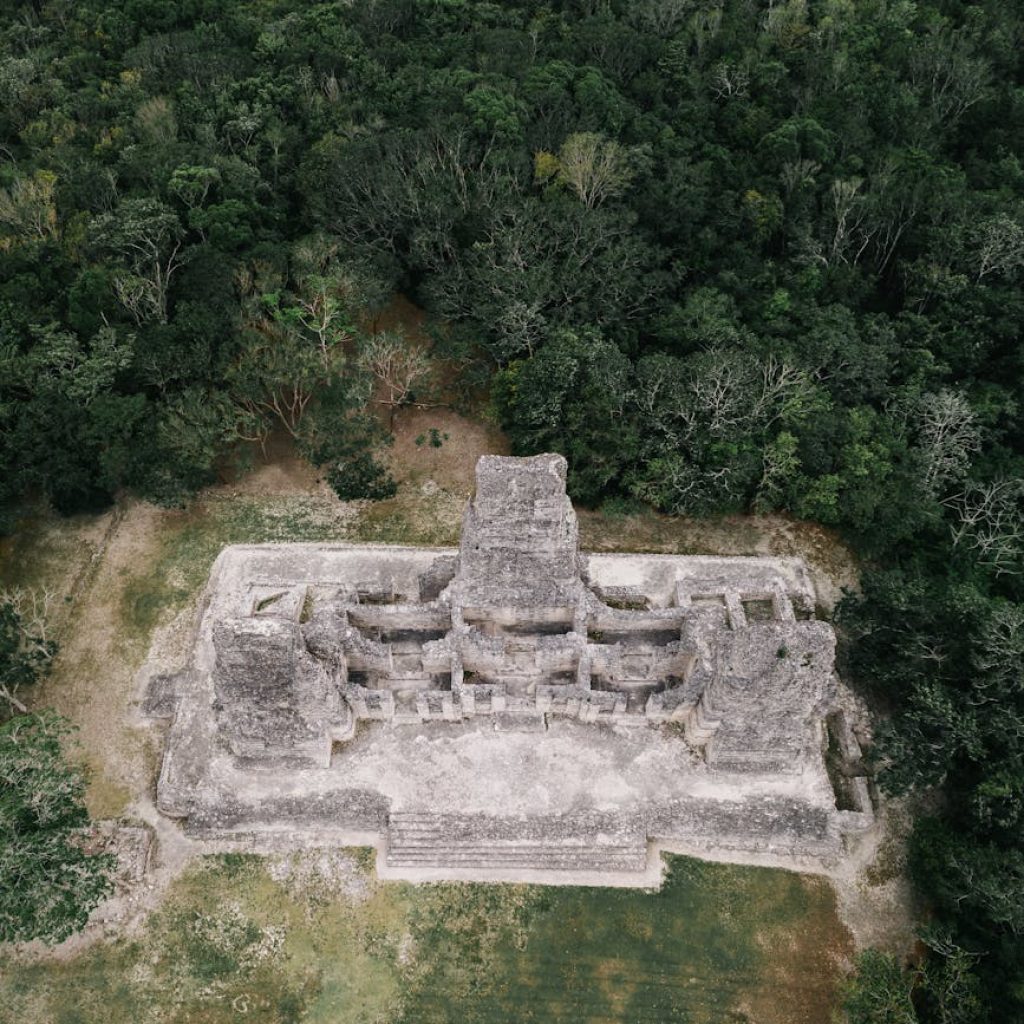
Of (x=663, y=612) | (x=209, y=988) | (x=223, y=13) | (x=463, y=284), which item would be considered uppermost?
(x=223, y=13)

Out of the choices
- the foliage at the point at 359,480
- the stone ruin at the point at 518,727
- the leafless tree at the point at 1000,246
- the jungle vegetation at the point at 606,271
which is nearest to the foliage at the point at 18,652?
the stone ruin at the point at 518,727

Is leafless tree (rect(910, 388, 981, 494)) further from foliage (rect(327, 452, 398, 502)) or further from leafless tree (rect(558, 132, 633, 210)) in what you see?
foliage (rect(327, 452, 398, 502))

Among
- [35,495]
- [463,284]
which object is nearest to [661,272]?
[463,284]

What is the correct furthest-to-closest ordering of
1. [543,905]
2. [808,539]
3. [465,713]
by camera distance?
[808,539], [465,713], [543,905]

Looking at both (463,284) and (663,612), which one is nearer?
(663,612)

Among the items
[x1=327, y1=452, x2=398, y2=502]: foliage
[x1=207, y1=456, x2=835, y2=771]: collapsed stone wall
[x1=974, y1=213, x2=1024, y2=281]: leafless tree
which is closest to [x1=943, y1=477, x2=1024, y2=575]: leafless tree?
[x1=207, y1=456, x2=835, y2=771]: collapsed stone wall

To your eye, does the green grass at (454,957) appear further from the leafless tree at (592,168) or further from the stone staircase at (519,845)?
the leafless tree at (592,168)

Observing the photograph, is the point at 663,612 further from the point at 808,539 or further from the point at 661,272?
the point at 661,272

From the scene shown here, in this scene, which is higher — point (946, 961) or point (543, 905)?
point (946, 961)
